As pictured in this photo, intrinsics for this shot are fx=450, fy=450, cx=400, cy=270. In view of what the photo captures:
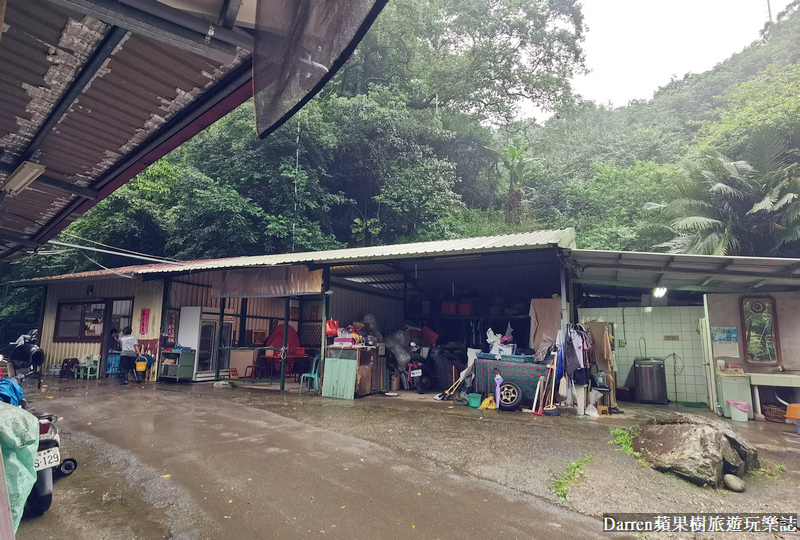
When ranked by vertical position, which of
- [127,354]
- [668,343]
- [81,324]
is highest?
[81,324]

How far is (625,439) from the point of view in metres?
6.30

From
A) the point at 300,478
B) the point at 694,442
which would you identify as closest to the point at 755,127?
the point at 694,442

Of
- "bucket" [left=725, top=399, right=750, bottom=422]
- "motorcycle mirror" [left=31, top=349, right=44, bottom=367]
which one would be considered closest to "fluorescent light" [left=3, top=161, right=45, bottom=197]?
"motorcycle mirror" [left=31, top=349, right=44, bottom=367]

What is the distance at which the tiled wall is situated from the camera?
404 inches

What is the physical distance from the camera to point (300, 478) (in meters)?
4.69

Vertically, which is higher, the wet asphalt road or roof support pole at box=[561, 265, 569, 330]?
roof support pole at box=[561, 265, 569, 330]

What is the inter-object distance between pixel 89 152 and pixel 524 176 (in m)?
24.3

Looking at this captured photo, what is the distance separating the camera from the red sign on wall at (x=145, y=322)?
1380 centimetres

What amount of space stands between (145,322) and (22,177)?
1139 centimetres

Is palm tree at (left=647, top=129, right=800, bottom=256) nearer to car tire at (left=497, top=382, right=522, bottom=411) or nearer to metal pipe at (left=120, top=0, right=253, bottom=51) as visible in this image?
car tire at (left=497, top=382, right=522, bottom=411)

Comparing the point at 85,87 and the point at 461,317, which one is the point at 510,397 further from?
the point at 85,87

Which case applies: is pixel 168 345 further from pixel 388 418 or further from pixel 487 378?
pixel 487 378

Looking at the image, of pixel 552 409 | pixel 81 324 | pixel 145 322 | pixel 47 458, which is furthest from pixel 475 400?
pixel 81 324

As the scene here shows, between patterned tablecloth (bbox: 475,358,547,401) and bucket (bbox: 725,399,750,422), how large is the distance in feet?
11.0
